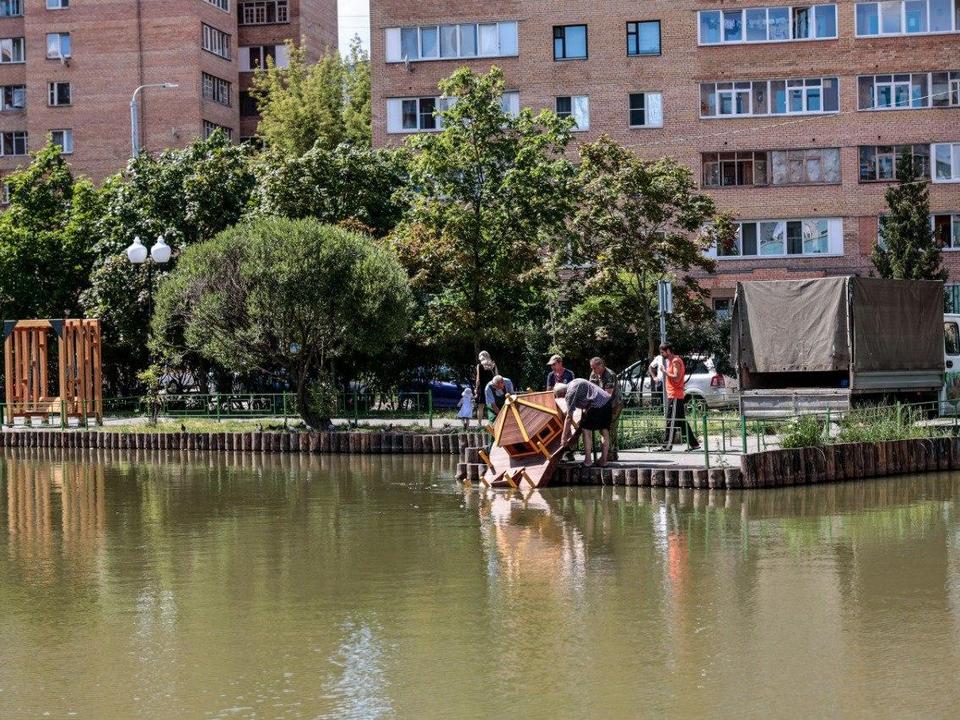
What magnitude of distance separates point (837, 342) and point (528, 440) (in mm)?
9310

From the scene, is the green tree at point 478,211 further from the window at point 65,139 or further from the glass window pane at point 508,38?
the window at point 65,139

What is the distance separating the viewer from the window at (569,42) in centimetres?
5675

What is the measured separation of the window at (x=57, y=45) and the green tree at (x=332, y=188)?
100 feet

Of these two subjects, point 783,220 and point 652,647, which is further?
point 783,220

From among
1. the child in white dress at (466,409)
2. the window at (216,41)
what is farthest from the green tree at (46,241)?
the child in white dress at (466,409)

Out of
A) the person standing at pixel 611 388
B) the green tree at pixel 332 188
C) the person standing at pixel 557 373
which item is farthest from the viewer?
the green tree at pixel 332 188

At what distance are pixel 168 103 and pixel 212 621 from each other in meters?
61.9

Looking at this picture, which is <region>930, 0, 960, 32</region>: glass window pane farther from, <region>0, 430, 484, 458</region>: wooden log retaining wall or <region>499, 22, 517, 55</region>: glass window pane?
<region>0, 430, 484, 458</region>: wooden log retaining wall

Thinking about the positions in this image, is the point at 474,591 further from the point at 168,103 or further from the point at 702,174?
the point at 168,103

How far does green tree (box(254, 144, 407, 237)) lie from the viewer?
42781 mm

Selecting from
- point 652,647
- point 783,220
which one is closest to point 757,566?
point 652,647

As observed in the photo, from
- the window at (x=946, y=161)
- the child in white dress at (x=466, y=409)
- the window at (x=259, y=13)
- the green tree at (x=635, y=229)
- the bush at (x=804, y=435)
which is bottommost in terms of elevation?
the bush at (x=804, y=435)

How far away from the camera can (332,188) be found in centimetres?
4362

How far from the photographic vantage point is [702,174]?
184ft
